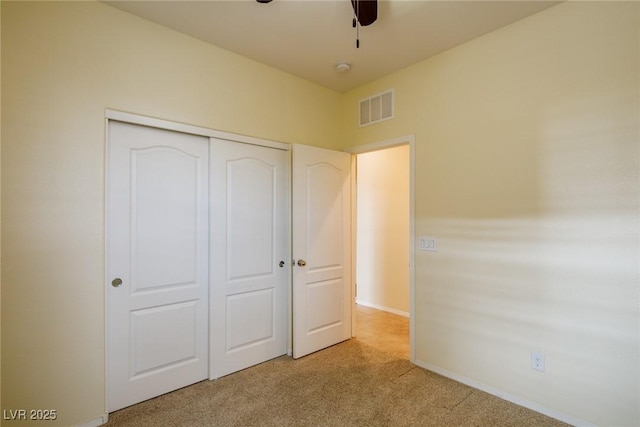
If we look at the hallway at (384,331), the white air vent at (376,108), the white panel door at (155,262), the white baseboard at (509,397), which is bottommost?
the hallway at (384,331)

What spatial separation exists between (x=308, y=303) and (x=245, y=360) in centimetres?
75

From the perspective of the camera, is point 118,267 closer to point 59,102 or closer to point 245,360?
point 59,102

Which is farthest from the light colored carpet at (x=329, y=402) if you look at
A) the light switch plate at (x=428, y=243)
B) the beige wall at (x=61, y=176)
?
the light switch plate at (x=428, y=243)

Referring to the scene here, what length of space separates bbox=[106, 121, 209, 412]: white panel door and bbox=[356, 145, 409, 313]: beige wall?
9.19 feet

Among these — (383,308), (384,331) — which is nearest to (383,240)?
(383,308)

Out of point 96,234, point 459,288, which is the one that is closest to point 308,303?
point 459,288

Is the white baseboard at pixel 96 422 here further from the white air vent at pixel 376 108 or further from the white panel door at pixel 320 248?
the white air vent at pixel 376 108

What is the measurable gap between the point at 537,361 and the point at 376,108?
2523 mm

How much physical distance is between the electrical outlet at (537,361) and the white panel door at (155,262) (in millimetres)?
2461

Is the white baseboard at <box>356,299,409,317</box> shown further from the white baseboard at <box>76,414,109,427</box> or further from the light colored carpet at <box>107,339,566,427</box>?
the white baseboard at <box>76,414,109,427</box>

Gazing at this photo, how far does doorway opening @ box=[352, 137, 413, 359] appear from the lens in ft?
14.4

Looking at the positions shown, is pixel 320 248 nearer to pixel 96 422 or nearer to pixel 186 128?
pixel 186 128

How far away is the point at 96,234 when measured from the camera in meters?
2.03

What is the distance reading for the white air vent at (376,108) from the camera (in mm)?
3090
